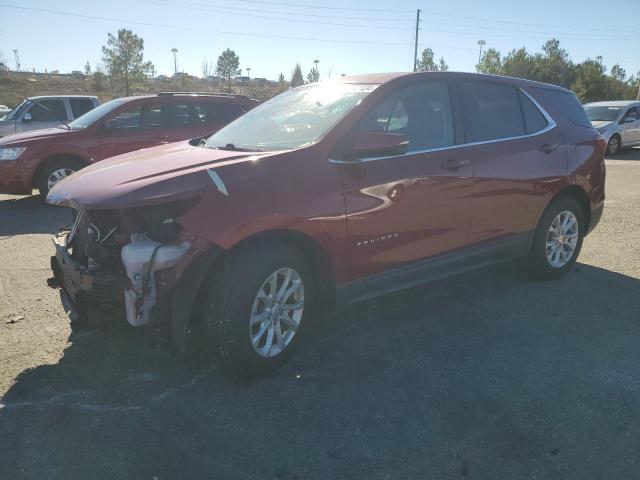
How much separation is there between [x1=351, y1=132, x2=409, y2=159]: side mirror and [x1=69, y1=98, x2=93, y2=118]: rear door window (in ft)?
34.0

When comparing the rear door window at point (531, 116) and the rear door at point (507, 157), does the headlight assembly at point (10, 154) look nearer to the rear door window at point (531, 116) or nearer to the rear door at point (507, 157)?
the rear door at point (507, 157)

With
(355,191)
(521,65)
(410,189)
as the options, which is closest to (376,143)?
(355,191)

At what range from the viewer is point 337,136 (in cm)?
335

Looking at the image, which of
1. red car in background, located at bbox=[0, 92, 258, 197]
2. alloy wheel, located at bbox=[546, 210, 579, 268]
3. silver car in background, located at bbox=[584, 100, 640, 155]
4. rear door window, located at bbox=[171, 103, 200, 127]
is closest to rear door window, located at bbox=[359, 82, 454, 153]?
alloy wheel, located at bbox=[546, 210, 579, 268]

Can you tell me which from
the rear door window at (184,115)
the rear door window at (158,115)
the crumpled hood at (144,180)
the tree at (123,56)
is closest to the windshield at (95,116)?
the rear door window at (158,115)

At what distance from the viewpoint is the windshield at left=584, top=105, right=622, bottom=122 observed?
16453 mm

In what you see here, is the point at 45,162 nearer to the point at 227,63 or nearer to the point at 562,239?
the point at 562,239

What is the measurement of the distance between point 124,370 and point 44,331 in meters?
0.92

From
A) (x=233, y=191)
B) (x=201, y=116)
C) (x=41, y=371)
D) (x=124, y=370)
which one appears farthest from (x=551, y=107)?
(x=201, y=116)

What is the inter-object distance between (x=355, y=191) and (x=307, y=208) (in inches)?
15.5

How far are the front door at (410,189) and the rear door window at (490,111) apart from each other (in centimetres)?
21

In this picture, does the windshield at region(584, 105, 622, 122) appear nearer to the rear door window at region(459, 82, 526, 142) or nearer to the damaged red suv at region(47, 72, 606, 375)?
the damaged red suv at region(47, 72, 606, 375)

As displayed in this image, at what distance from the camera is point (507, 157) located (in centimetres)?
430

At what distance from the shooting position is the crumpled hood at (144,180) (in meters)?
Answer: 2.77
